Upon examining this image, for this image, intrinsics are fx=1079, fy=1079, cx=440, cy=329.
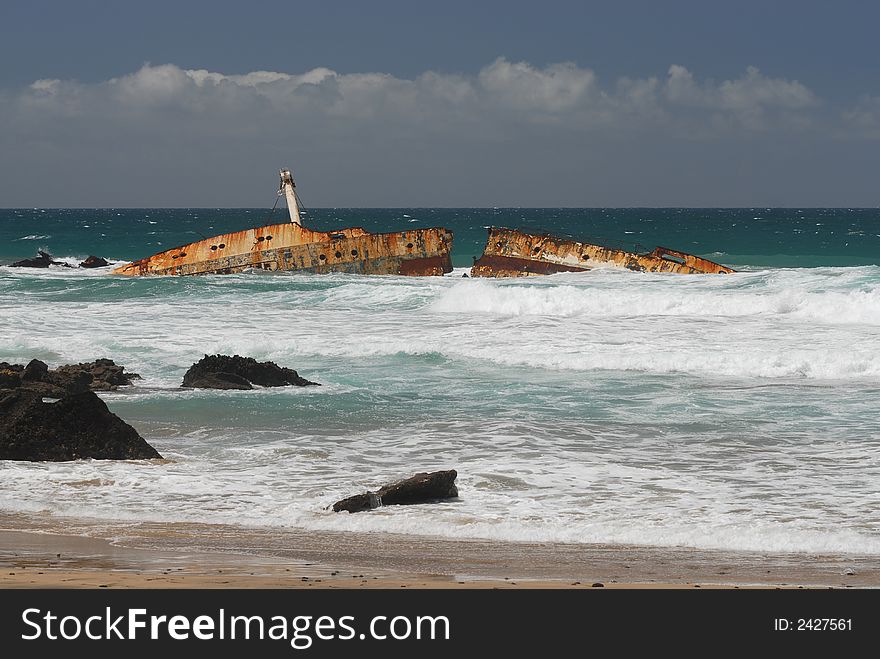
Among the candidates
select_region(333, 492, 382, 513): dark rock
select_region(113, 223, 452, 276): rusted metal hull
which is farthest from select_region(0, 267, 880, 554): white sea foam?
select_region(113, 223, 452, 276): rusted metal hull

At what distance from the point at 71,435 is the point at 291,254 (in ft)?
81.6

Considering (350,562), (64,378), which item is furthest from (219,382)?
(350,562)

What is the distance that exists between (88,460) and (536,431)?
445 centimetres

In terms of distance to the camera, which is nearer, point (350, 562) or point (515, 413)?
point (350, 562)

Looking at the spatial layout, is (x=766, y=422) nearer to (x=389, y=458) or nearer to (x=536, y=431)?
(x=536, y=431)

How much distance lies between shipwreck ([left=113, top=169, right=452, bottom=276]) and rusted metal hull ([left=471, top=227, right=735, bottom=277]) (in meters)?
2.56

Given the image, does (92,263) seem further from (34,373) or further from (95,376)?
(34,373)

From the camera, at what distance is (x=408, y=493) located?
26.4 ft

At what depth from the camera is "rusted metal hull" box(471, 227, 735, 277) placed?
107ft

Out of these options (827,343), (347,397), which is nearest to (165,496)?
(347,397)

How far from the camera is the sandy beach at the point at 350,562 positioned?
218 inches

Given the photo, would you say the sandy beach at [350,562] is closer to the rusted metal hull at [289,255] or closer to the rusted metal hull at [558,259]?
the rusted metal hull at [558,259]

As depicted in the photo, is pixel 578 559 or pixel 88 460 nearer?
pixel 578 559
